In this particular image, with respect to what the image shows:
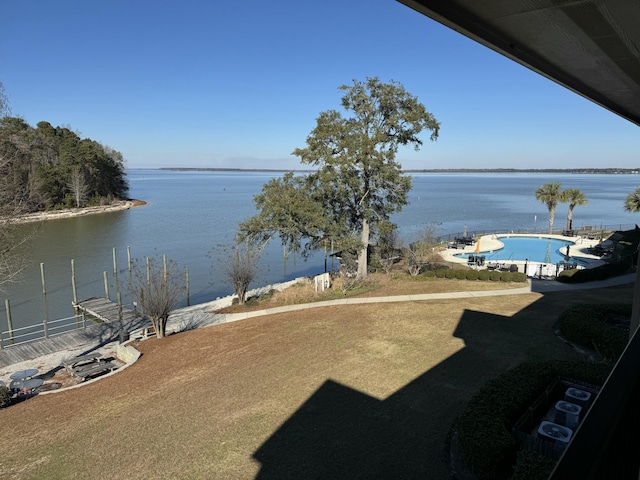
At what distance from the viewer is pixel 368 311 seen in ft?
48.6

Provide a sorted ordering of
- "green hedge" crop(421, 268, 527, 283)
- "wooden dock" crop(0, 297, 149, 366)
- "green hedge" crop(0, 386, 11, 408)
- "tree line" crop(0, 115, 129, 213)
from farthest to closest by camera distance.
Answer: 1. "tree line" crop(0, 115, 129, 213)
2. "green hedge" crop(421, 268, 527, 283)
3. "wooden dock" crop(0, 297, 149, 366)
4. "green hedge" crop(0, 386, 11, 408)

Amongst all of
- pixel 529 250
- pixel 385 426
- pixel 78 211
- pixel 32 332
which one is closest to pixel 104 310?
pixel 32 332

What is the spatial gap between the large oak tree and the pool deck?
32.5 feet

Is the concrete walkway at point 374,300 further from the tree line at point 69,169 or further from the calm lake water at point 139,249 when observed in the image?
the tree line at point 69,169

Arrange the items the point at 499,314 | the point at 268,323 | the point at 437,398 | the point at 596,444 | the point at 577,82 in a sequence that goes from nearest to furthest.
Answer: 1. the point at 596,444
2. the point at 577,82
3. the point at 437,398
4. the point at 499,314
5. the point at 268,323

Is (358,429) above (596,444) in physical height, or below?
below

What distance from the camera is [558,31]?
100 inches

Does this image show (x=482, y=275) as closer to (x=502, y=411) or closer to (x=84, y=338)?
(x=502, y=411)

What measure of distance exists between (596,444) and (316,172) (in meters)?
21.7

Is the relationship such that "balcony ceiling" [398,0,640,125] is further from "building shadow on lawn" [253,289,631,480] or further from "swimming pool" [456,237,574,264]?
"swimming pool" [456,237,574,264]

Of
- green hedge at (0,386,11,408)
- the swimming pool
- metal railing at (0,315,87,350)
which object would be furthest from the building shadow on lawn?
the swimming pool

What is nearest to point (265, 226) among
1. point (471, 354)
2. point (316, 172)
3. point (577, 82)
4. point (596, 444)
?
point (316, 172)

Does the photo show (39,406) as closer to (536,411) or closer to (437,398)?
(437,398)

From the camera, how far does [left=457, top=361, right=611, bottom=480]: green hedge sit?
18.6 feet
